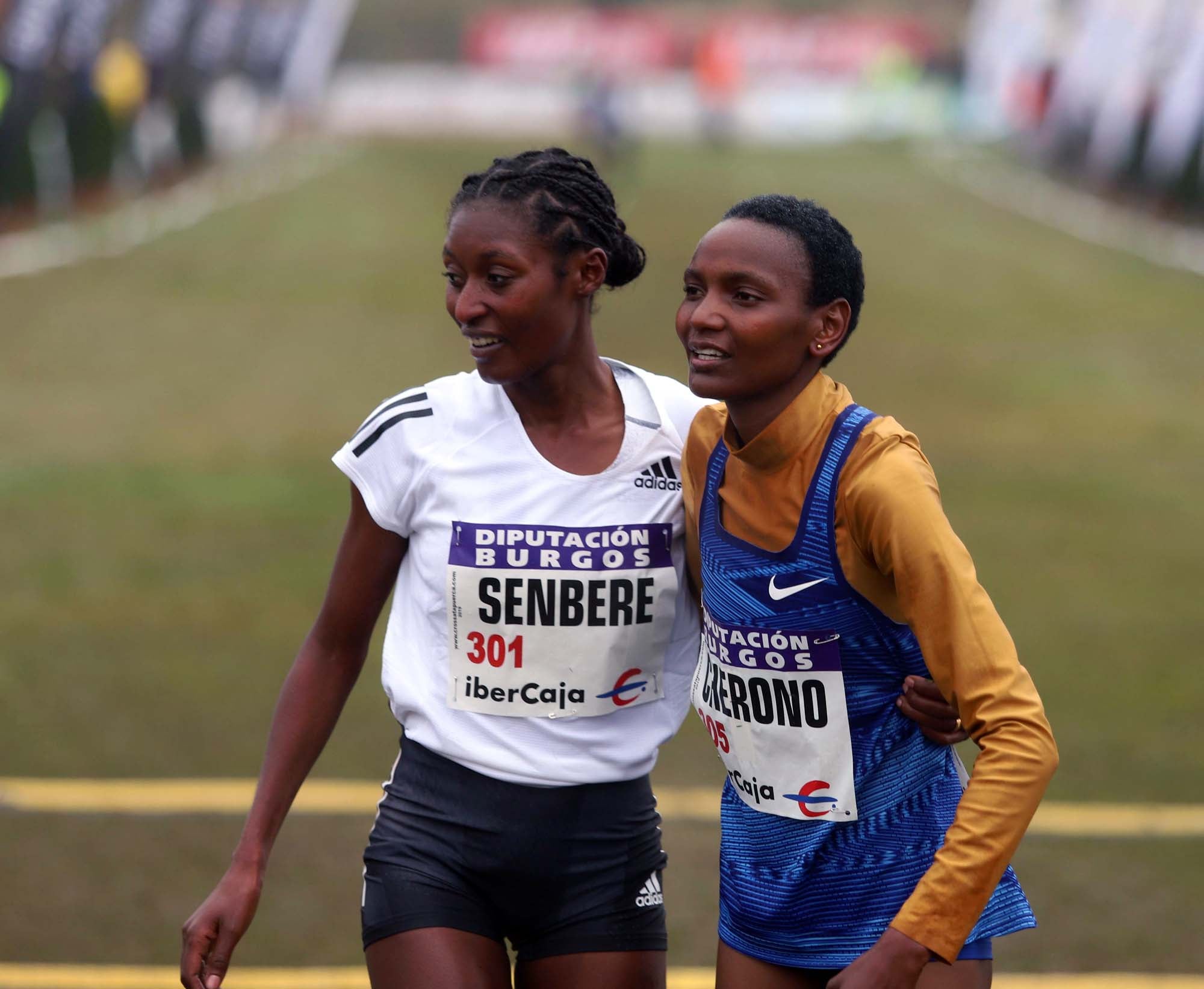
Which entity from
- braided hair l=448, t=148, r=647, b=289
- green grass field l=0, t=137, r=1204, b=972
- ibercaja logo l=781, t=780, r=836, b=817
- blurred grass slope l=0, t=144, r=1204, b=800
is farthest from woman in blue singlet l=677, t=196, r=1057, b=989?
blurred grass slope l=0, t=144, r=1204, b=800

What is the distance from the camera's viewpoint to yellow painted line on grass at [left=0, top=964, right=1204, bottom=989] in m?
5.14

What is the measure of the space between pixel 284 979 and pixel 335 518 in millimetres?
6410

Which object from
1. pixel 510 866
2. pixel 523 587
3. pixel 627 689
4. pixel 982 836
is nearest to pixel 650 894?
pixel 510 866

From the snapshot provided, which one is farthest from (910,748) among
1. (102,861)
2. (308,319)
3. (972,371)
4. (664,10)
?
(664,10)

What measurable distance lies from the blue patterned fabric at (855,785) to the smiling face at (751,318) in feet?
0.48

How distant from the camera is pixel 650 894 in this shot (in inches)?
136

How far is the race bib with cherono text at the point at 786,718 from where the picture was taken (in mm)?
3008

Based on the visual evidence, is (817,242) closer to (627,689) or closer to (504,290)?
(504,290)

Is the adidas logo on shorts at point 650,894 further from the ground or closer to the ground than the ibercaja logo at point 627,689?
closer to the ground

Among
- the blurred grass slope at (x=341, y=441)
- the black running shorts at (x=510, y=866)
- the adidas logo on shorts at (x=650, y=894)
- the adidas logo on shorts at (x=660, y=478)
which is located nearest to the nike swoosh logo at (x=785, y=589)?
the adidas logo on shorts at (x=660, y=478)

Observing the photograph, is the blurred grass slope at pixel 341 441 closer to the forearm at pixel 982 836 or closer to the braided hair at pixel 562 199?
the braided hair at pixel 562 199

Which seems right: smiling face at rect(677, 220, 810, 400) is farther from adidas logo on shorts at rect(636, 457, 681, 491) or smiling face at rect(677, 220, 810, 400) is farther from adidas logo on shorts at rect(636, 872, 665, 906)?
adidas logo on shorts at rect(636, 872, 665, 906)

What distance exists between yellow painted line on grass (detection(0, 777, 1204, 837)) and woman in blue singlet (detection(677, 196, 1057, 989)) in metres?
3.39

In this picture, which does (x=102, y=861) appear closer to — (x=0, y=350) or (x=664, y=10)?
(x=0, y=350)
